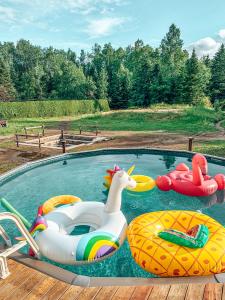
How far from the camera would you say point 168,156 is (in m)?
13.3

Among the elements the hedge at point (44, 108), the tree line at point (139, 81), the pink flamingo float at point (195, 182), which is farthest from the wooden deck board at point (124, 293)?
Answer: the tree line at point (139, 81)

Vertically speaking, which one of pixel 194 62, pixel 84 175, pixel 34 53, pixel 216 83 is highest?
pixel 34 53

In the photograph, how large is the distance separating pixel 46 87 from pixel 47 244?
56424 millimetres

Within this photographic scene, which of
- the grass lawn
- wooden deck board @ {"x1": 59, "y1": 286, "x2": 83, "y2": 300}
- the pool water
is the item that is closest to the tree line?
the grass lawn

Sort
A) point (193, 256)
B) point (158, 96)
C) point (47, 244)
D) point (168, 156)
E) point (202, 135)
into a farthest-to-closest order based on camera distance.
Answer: point (158, 96), point (202, 135), point (168, 156), point (47, 244), point (193, 256)

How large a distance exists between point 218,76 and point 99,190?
46155 millimetres

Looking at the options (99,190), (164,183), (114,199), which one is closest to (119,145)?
(99,190)

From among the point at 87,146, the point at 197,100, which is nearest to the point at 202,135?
the point at 87,146

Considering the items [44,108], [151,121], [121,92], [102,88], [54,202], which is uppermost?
[102,88]

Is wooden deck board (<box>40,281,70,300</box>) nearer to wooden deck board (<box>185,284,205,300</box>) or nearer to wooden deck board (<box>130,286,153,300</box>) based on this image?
wooden deck board (<box>130,286,153,300</box>)

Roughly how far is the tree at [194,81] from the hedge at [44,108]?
1711cm

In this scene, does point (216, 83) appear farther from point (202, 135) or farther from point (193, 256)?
point (193, 256)

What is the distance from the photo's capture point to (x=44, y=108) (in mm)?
38719

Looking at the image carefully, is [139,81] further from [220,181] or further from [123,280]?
[123,280]
